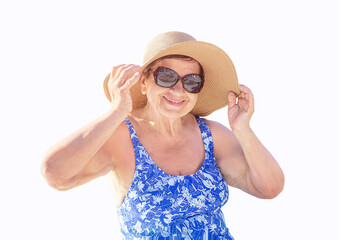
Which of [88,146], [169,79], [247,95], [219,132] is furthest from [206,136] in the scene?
[88,146]

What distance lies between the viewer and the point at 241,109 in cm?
298

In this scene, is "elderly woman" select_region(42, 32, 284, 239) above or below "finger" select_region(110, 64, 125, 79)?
below

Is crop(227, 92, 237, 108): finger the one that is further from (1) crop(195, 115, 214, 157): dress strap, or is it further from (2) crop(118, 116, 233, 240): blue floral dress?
(2) crop(118, 116, 233, 240): blue floral dress

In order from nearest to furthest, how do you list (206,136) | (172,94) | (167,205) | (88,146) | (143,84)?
(88,146), (167,205), (172,94), (143,84), (206,136)

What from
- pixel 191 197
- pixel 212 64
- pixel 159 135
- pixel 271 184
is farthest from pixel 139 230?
pixel 212 64

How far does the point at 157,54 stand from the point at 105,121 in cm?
54

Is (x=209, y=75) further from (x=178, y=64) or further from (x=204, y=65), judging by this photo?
(x=178, y=64)

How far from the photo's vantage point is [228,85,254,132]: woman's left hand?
2918mm

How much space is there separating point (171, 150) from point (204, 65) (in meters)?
0.58

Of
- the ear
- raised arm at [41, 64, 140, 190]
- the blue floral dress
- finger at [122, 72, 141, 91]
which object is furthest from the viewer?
the ear

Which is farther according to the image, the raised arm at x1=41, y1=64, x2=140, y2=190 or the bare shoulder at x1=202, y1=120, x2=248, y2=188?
the bare shoulder at x1=202, y1=120, x2=248, y2=188

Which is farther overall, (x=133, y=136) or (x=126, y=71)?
(x=133, y=136)

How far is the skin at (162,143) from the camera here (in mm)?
2393

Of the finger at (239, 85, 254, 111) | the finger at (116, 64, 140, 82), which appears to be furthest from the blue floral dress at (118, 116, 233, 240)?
the finger at (239, 85, 254, 111)
